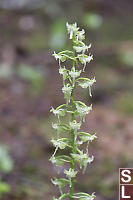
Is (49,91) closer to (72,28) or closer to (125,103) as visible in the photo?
(125,103)

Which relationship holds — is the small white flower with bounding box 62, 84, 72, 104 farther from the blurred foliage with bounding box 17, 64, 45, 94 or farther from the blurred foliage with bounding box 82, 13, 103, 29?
the blurred foliage with bounding box 82, 13, 103, 29

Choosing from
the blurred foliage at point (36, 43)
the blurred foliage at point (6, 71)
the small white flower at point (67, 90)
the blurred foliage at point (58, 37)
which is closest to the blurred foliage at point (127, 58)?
the blurred foliage at point (58, 37)

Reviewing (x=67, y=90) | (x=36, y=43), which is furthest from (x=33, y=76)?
(x=67, y=90)

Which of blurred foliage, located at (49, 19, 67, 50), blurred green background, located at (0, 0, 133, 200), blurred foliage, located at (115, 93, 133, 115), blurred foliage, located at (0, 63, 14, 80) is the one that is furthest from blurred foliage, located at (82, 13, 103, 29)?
blurred foliage, located at (115, 93, 133, 115)

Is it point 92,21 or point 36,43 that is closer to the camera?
point 36,43

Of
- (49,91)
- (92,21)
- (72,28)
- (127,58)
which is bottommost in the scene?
(72,28)

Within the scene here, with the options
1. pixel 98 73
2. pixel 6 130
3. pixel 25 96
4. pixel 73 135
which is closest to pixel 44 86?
pixel 25 96

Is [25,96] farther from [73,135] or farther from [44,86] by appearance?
[73,135]

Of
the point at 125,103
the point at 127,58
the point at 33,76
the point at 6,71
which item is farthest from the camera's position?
the point at 127,58

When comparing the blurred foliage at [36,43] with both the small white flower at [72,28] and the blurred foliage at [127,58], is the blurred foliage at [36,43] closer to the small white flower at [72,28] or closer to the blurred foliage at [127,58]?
the blurred foliage at [127,58]
